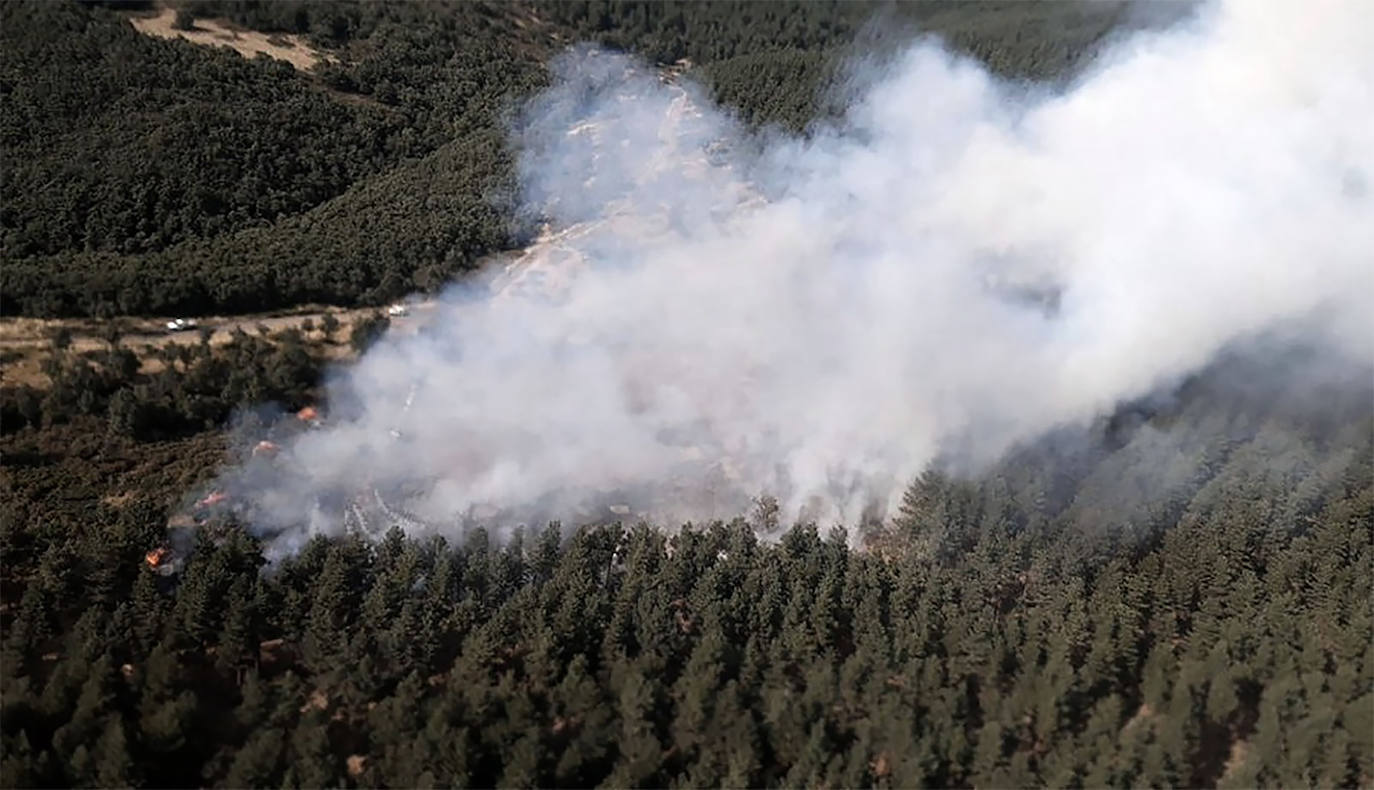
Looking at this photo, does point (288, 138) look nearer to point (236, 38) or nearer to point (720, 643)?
point (236, 38)

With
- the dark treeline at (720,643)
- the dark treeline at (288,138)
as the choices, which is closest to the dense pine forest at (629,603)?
the dark treeline at (720,643)

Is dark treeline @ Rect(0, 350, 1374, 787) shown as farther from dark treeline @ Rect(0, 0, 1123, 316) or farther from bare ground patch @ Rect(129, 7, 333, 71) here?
bare ground patch @ Rect(129, 7, 333, 71)

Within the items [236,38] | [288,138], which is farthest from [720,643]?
[236,38]

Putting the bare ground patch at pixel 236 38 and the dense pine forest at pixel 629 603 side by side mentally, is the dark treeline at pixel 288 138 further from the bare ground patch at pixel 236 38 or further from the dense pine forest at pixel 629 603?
the bare ground patch at pixel 236 38

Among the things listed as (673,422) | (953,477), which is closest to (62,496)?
(673,422)

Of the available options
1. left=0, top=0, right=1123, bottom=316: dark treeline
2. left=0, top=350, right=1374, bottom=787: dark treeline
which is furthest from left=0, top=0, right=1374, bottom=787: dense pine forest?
left=0, top=0, right=1123, bottom=316: dark treeline
